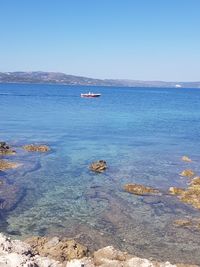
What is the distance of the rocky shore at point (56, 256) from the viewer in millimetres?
14180

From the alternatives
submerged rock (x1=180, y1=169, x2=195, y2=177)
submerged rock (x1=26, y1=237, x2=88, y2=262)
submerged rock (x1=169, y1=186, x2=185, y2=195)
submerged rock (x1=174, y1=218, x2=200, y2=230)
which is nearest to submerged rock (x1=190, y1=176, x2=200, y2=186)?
submerged rock (x1=169, y1=186, x2=185, y2=195)

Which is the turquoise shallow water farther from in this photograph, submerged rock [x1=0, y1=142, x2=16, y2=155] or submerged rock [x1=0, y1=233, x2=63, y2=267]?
submerged rock [x1=0, y1=233, x2=63, y2=267]

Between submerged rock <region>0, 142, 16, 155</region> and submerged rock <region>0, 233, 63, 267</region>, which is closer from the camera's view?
submerged rock <region>0, 233, 63, 267</region>

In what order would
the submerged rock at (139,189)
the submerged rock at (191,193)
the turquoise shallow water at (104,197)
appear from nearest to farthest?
1. the turquoise shallow water at (104,197)
2. the submerged rock at (191,193)
3. the submerged rock at (139,189)

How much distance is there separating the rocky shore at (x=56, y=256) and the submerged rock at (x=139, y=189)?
13896 millimetres

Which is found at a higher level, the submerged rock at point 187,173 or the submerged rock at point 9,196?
the submerged rock at point 187,173

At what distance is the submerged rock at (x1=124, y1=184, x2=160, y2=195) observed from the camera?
32.2m

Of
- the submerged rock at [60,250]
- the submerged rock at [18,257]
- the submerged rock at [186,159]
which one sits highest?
the submerged rock at [18,257]

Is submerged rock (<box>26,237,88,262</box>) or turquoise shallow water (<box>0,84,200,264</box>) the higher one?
submerged rock (<box>26,237,88,262</box>)

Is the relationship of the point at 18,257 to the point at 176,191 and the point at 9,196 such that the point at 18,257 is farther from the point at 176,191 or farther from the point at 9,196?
the point at 176,191

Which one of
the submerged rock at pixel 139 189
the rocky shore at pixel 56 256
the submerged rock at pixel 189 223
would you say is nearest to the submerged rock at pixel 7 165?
the submerged rock at pixel 139 189

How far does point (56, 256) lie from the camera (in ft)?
56.1

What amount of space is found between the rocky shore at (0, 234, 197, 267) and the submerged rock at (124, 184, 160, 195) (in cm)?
1390

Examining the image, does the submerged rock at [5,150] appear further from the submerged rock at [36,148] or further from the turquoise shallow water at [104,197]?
the submerged rock at [36,148]
